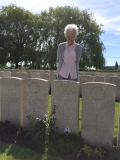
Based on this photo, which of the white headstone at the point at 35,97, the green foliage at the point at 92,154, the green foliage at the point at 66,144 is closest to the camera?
the green foliage at the point at 92,154

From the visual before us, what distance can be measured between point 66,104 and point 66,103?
19 mm

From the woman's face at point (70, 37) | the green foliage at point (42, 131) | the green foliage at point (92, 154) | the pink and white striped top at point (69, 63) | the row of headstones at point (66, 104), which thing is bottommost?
the green foliage at point (92, 154)

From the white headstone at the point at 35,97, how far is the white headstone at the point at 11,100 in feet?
0.48

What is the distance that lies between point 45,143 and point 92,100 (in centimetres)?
111

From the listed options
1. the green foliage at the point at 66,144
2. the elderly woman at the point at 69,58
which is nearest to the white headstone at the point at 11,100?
the elderly woman at the point at 69,58

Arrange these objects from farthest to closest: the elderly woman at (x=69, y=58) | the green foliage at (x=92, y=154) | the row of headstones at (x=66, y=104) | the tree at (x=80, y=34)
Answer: the tree at (x=80, y=34) → the elderly woman at (x=69, y=58) → the row of headstones at (x=66, y=104) → the green foliage at (x=92, y=154)

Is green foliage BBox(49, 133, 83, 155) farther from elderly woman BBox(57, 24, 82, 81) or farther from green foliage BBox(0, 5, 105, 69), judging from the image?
green foliage BBox(0, 5, 105, 69)

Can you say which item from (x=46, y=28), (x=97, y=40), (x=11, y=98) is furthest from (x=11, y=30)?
(x=11, y=98)

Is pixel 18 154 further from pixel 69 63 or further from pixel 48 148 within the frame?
pixel 69 63

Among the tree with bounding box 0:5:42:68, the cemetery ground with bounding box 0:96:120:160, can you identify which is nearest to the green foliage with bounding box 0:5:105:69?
the tree with bounding box 0:5:42:68

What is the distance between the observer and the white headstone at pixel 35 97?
414cm

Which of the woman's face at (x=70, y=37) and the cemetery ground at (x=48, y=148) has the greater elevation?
the woman's face at (x=70, y=37)

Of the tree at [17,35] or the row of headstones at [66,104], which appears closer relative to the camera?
the row of headstones at [66,104]

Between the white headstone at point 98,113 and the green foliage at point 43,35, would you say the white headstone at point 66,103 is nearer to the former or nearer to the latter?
the white headstone at point 98,113
